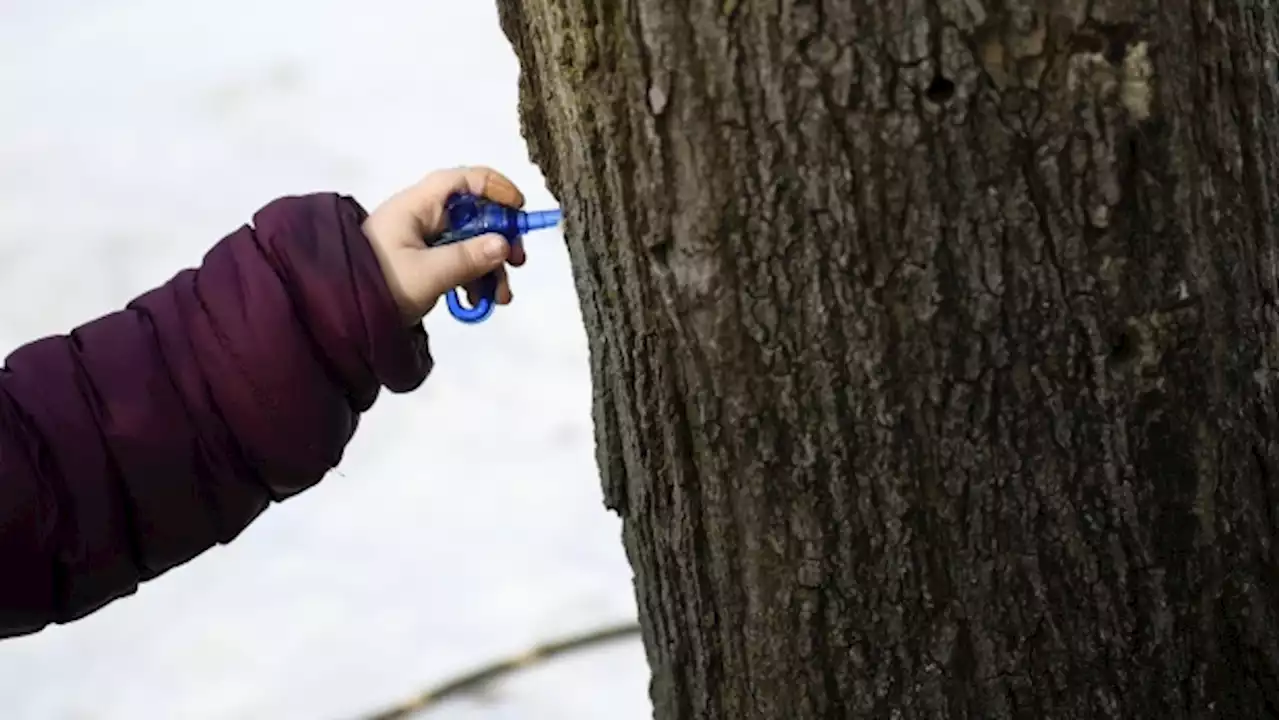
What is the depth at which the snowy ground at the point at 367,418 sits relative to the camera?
2.03m

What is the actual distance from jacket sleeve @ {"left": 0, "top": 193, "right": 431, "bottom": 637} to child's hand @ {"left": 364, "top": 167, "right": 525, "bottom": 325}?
2cm

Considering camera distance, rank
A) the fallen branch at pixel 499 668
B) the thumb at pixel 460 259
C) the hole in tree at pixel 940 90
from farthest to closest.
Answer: the fallen branch at pixel 499 668 → the thumb at pixel 460 259 → the hole in tree at pixel 940 90

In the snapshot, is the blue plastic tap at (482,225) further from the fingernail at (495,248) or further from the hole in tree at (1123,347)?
the hole in tree at (1123,347)

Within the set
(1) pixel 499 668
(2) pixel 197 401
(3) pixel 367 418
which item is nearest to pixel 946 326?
(2) pixel 197 401

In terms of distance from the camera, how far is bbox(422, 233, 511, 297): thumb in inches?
39.9

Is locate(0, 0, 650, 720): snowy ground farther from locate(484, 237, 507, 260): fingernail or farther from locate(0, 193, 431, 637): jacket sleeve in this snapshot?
locate(484, 237, 507, 260): fingernail

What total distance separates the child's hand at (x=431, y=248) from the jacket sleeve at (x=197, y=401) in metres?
0.02

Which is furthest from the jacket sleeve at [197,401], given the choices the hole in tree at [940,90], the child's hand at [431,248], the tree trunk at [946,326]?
the hole in tree at [940,90]

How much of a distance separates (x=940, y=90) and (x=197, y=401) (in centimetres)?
58

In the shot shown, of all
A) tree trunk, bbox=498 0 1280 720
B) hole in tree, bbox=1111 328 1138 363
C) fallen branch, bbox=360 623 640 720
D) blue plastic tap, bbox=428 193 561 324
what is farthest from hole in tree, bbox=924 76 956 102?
fallen branch, bbox=360 623 640 720

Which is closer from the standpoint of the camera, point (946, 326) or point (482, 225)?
point (946, 326)

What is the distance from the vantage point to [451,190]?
105 centimetres

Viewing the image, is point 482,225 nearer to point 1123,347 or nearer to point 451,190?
point 451,190

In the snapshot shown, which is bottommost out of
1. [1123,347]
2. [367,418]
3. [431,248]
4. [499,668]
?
[499,668]
